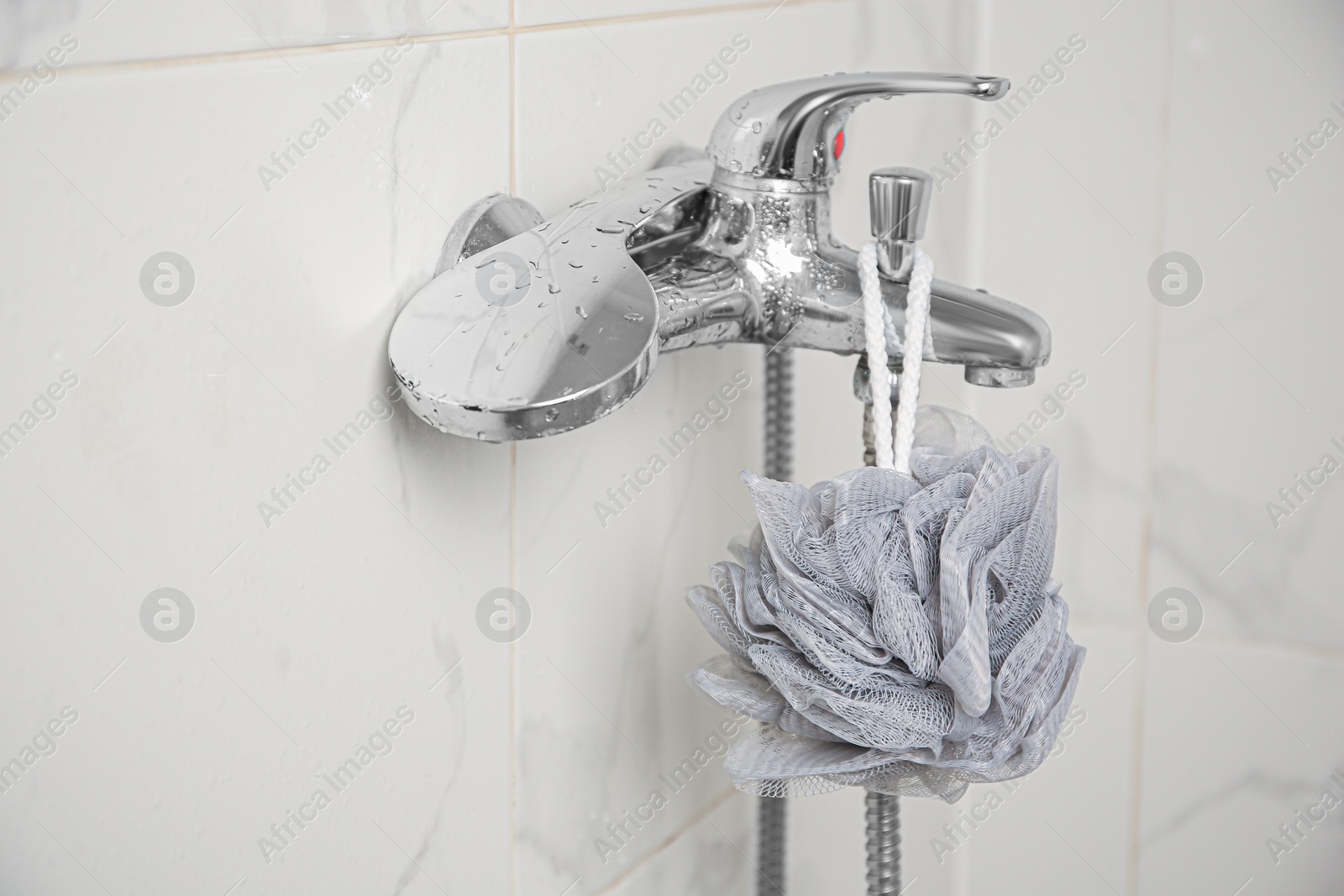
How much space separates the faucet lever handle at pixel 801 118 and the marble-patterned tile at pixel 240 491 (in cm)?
8

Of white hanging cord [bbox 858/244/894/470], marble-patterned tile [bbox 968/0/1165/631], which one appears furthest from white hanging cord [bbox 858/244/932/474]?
marble-patterned tile [bbox 968/0/1165/631]

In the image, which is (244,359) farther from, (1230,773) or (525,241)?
(1230,773)

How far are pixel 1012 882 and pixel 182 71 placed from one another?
765 mm

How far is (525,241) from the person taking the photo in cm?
34

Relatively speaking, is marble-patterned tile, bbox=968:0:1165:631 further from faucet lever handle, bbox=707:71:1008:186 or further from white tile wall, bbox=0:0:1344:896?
faucet lever handle, bbox=707:71:1008:186

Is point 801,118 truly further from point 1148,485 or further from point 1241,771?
point 1241,771

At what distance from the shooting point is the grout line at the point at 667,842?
0.49 metres

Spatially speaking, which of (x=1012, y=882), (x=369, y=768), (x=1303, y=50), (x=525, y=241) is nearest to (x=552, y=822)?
(x=369, y=768)

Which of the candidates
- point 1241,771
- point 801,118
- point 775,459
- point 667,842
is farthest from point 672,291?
point 1241,771

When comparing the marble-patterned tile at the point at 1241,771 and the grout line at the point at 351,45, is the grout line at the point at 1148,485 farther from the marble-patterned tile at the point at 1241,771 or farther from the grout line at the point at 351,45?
the grout line at the point at 351,45

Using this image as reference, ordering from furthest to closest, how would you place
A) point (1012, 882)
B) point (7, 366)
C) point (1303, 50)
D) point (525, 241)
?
point (1012, 882)
point (1303, 50)
point (525, 241)
point (7, 366)

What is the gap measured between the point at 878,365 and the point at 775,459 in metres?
0.17

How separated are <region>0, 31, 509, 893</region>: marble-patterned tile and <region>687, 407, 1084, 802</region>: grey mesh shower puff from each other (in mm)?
105

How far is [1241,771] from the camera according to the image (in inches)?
28.0
